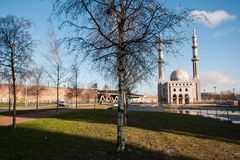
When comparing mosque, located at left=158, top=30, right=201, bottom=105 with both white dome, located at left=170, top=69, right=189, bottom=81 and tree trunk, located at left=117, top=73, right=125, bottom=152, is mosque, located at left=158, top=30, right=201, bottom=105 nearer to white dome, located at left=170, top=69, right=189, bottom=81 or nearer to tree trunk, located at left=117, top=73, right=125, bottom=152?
Answer: white dome, located at left=170, top=69, right=189, bottom=81

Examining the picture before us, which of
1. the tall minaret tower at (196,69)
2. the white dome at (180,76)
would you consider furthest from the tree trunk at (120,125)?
the white dome at (180,76)

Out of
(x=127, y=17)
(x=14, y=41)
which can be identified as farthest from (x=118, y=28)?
(x=14, y=41)

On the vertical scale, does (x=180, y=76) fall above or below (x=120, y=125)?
above

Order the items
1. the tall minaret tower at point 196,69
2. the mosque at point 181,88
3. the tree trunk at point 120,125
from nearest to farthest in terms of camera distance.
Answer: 1. the tree trunk at point 120,125
2. the tall minaret tower at point 196,69
3. the mosque at point 181,88

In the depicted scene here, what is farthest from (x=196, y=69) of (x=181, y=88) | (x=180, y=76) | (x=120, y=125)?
(x=120, y=125)

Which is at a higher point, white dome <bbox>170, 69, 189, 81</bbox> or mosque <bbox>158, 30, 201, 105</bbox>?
white dome <bbox>170, 69, 189, 81</bbox>

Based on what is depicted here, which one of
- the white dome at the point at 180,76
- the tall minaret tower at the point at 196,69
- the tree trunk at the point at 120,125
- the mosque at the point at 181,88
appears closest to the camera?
the tree trunk at the point at 120,125

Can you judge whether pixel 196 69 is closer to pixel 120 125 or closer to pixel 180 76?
pixel 180 76

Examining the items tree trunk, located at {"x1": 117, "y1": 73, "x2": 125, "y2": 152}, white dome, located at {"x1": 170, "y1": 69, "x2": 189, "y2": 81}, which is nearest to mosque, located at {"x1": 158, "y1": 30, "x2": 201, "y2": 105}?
white dome, located at {"x1": 170, "y1": 69, "x2": 189, "y2": 81}

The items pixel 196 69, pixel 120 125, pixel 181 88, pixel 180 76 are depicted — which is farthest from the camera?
pixel 180 76

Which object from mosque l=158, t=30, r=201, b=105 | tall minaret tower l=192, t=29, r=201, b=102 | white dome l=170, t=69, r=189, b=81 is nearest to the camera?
tall minaret tower l=192, t=29, r=201, b=102

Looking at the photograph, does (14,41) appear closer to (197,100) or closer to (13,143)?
(13,143)

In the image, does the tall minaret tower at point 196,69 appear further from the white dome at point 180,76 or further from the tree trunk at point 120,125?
the tree trunk at point 120,125

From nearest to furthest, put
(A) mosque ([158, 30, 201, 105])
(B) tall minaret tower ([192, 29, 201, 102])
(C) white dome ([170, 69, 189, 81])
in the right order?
(B) tall minaret tower ([192, 29, 201, 102]), (A) mosque ([158, 30, 201, 105]), (C) white dome ([170, 69, 189, 81])
